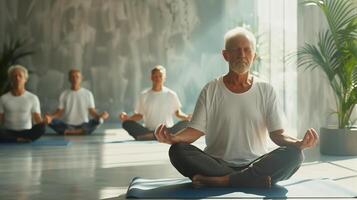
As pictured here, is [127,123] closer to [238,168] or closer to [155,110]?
[155,110]

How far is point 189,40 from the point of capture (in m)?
12.0

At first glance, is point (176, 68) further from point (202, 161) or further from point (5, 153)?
point (202, 161)

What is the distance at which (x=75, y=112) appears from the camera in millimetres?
8922

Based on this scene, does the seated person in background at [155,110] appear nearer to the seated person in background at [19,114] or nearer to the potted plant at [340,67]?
the seated person in background at [19,114]

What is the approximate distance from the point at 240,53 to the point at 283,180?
3.04ft

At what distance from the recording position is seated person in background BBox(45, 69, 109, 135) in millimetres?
8867

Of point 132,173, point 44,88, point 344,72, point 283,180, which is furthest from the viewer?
point 44,88

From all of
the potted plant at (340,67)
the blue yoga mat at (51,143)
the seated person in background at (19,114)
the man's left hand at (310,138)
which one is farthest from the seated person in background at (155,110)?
the man's left hand at (310,138)

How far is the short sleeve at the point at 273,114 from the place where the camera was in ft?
13.6

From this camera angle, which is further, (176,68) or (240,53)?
(176,68)

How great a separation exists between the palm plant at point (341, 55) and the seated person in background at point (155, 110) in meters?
1.99

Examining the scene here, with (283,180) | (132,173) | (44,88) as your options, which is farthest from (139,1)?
(283,180)

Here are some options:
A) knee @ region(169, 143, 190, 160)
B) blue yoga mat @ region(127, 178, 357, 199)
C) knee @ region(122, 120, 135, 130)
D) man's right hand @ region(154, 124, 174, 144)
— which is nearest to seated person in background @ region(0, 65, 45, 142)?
knee @ region(122, 120, 135, 130)

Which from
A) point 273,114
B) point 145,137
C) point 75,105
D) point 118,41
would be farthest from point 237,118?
point 118,41
